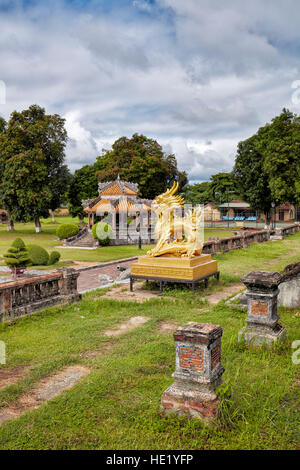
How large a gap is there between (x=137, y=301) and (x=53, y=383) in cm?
509

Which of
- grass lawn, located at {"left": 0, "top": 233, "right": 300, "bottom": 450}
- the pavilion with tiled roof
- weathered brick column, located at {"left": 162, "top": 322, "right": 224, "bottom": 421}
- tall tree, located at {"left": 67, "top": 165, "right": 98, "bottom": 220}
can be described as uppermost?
tall tree, located at {"left": 67, "top": 165, "right": 98, "bottom": 220}

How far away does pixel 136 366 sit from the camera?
5.64 metres

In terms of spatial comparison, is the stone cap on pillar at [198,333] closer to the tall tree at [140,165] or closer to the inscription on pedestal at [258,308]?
the inscription on pedestal at [258,308]

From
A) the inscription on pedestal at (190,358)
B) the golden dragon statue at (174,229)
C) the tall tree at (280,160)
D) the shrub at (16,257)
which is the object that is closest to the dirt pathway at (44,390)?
the inscription on pedestal at (190,358)

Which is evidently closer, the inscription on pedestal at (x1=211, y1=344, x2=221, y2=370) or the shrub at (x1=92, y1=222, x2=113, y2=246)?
the inscription on pedestal at (x1=211, y1=344, x2=221, y2=370)

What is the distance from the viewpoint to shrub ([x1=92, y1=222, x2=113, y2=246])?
27719mm

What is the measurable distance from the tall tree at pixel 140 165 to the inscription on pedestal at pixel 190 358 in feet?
120

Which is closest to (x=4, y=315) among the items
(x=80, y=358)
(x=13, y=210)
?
(x=80, y=358)

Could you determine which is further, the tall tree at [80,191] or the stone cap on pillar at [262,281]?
the tall tree at [80,191]

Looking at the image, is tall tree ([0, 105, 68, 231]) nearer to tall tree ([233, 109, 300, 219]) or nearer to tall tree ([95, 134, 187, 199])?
tall tree ([95, 134, 187, 199])

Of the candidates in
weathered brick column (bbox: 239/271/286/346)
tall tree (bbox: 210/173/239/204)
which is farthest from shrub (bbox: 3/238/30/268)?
tall tree (bbox: 210/173/239/204)

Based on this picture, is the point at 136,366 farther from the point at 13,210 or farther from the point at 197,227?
the point at 13,210

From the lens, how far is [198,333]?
4355 mm

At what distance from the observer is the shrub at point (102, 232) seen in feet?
90.9
